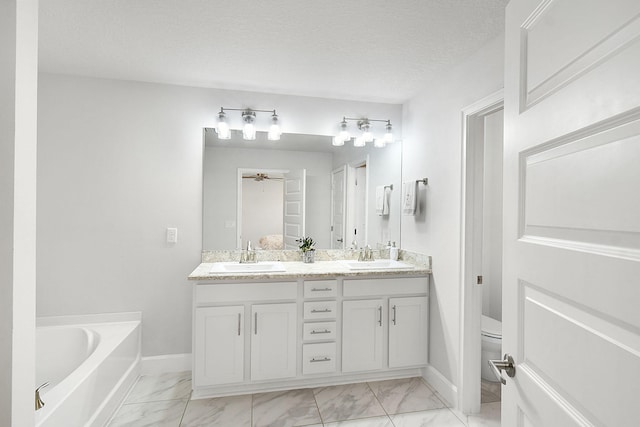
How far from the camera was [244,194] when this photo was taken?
2883mm

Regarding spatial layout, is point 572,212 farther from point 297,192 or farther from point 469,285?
point 297,192

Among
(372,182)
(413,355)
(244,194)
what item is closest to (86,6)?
(244,194)

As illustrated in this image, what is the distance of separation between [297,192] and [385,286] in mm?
1096

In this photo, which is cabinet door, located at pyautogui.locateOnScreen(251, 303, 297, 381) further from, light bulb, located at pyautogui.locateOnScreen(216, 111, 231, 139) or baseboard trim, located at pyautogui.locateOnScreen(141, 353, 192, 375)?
light bulb, located at pyautogui.locateOnScreen(216, 111, 231, 139)

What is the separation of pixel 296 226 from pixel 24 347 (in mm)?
2107

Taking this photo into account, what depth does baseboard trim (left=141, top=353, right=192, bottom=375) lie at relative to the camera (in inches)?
105

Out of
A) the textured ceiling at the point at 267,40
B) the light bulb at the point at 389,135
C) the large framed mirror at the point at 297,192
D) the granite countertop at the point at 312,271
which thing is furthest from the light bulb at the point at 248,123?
the light bulb at the point at 389,135

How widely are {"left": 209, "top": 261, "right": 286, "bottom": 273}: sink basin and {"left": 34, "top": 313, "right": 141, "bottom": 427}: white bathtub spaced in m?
0.76

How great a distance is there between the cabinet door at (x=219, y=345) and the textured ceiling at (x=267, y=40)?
169 centimetres

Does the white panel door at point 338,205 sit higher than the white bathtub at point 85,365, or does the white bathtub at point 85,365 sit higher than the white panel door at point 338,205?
the white panel door at point 338,205

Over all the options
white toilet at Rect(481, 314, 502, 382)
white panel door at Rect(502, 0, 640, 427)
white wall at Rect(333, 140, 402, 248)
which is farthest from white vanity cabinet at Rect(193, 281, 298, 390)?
white panel door at Rect(502, 0, 640, 427)

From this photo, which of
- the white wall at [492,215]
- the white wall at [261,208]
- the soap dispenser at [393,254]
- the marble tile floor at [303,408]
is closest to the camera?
the marble tile floor at [303,408]

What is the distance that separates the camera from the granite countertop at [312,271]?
2.30m

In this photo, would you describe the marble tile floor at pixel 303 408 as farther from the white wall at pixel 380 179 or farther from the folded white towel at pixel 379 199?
the folded white towel at pixel 379 199
